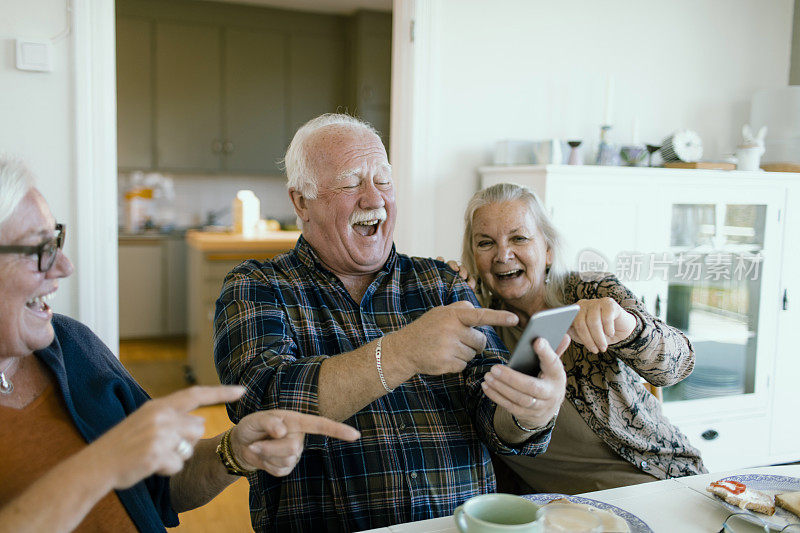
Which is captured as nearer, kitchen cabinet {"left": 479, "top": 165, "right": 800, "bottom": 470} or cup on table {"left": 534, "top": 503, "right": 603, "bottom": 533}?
cup on table {"left": 534, "top": 503, "right": 603, "bottom": 533}

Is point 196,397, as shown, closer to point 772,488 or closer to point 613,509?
point 613,509

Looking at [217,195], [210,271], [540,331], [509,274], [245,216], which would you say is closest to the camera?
[540,331]

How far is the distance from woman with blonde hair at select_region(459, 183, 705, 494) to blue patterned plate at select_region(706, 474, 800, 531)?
40 cm

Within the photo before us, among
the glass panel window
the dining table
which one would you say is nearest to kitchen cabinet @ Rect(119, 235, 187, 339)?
the glass panel window

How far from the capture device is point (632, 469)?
5.48 feet

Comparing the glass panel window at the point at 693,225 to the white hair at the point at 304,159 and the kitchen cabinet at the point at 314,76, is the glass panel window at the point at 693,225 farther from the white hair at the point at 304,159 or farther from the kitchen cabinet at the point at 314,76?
the kitchen cabinet at the point at 314,76

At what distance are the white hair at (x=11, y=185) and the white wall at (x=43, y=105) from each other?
1.35 meters

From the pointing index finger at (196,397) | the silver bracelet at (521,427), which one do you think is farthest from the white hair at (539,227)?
the pointing index finger at (196,397)

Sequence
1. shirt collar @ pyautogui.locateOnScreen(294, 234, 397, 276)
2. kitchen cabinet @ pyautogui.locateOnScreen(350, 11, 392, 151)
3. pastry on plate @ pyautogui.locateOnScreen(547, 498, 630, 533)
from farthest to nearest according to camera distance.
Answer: kitchen cabinet @ pyautogui.locateOnScreen(350, 11, 392, 151) < shirt collar @ pyautogui.locateOnScreen(294, 234, 397, 276) < pastry on plate @ pyautogui.locateOnScreen(547, 498, 630, 533)

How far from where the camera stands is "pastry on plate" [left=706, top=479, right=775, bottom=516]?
1046mm

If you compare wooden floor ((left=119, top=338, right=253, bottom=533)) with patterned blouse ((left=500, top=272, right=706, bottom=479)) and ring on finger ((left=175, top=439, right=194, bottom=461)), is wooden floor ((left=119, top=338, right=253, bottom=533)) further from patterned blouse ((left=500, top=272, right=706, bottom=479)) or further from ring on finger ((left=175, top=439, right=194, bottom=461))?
ring on finger ((left=175, top=439, right=194, bottom=461))

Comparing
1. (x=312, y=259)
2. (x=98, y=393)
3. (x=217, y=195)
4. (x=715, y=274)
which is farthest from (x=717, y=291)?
→ (x=217, y=195)

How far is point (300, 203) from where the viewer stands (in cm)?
166

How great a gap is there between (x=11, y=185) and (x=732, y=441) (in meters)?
3.22
